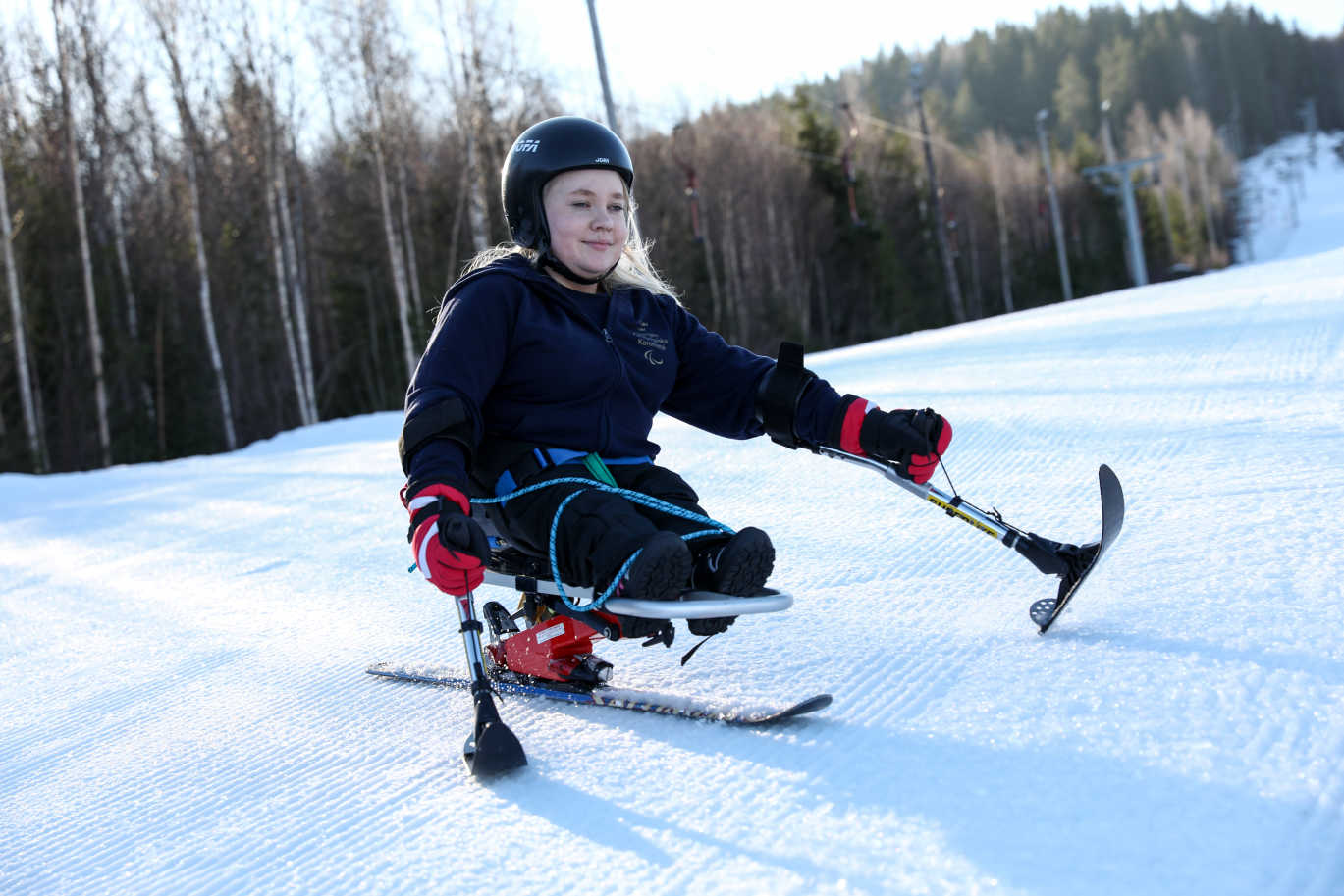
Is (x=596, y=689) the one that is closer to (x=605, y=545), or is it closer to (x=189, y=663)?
(x=605, y=545)

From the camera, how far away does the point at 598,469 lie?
2.34 m

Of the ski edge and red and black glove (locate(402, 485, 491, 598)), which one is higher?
red and black glove (locate(402, 485, 491, 598))

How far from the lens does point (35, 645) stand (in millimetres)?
3713

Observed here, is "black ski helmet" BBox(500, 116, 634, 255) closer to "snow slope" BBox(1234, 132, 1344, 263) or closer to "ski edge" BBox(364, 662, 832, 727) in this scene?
"ski edge" BBox(364, 662, 832, 727)

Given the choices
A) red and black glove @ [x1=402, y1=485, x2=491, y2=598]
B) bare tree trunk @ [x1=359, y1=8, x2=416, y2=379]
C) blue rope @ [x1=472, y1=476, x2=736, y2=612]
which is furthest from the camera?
bare tree trunk @ [x1=359, y1=8, x2=416, y2=379]

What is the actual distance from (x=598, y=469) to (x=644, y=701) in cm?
52

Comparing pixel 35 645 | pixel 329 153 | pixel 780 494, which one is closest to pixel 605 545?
pixel 780 494

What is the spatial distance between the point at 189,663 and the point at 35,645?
36.8 inches

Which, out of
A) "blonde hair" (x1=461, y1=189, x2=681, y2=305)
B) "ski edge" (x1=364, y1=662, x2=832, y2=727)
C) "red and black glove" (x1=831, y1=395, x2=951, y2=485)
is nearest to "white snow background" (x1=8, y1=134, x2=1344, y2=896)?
"ski edge" (x1=364, y1=662, x2=832, y2=727)

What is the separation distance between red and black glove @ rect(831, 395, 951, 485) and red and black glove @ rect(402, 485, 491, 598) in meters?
0.93

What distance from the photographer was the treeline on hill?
20688mm

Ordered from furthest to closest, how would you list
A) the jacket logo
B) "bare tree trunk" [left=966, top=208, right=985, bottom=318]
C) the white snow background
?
"bare tree trunk" [left=966, top=208, right=985, bottom=318] → the jacket logo → the white snow background

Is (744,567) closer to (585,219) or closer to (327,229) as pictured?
(585,219)

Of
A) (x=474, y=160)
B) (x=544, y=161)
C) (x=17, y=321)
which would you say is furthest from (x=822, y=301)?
(x=544, y=161)
